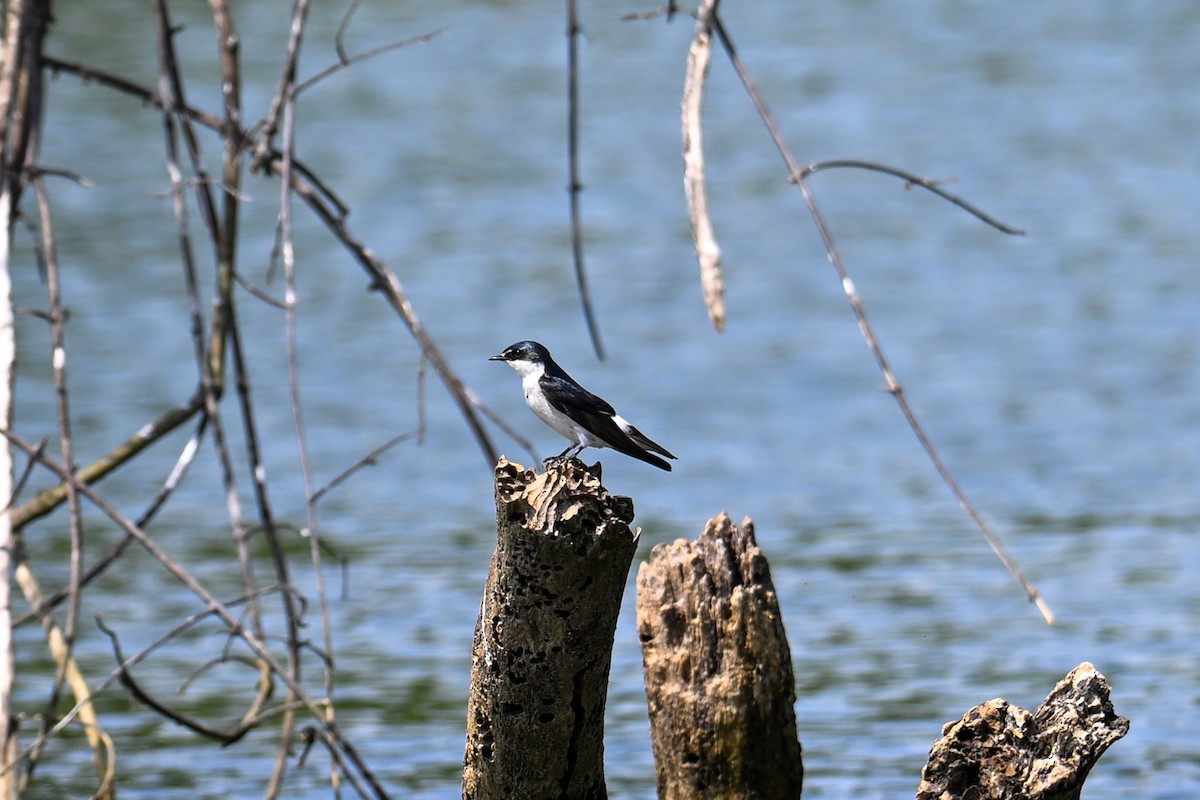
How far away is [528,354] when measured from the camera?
20.0 feet

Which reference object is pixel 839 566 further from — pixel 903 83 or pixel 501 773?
pixel 903 83

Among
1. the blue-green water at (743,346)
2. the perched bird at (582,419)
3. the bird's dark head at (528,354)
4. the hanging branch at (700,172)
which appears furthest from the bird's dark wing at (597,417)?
the hanging branch at (700,172)

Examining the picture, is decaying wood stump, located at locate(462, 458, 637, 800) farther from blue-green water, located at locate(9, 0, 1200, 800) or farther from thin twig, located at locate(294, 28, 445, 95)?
blue-green water, located at locate(9, 0, 1200, 800)

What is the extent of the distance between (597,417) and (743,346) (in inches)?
557

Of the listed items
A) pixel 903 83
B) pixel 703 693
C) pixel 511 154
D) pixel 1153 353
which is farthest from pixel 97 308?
pixel 703 693

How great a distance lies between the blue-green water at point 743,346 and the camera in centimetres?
1070

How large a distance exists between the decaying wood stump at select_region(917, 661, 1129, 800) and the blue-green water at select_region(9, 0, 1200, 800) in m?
2.64

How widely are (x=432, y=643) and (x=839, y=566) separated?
2.72 metres

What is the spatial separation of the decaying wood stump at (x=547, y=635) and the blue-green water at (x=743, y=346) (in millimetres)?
1720

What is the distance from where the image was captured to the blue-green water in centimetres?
1070

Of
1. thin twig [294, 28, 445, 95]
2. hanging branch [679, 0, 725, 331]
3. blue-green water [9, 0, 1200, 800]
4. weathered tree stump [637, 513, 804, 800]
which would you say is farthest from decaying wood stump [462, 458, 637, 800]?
blue-green water [9, 0, 1200, 800]

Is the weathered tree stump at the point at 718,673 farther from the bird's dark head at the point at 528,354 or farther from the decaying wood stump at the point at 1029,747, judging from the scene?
the bird's dark head at the point at 528,354

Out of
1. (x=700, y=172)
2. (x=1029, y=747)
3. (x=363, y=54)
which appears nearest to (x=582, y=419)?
(x=363, y=54)

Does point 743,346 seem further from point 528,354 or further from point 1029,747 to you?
point 1029,747
